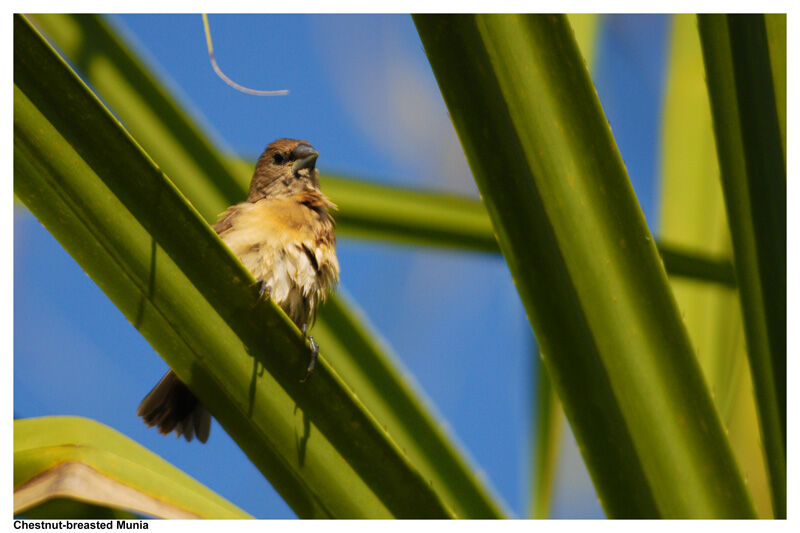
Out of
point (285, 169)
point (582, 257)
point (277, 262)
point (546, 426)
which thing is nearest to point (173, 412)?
point (277, 262)

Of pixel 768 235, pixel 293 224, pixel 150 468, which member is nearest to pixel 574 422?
pixel 768 235

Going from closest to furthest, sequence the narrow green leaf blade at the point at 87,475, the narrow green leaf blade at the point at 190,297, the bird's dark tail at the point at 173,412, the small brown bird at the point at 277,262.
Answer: the narrow green leaf blade at the point at 190,297
the narrow green leaf blade at the point at 87,475
the small brown bird at the point at 277,262
the bird's dark tail at the point at 173,412

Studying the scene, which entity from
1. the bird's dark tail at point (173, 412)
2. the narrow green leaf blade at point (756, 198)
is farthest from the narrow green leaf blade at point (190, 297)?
the bird's dark tail at point (173, 412)

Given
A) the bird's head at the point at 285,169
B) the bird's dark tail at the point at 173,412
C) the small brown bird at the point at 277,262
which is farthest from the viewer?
the bird's head at the point at 285,169

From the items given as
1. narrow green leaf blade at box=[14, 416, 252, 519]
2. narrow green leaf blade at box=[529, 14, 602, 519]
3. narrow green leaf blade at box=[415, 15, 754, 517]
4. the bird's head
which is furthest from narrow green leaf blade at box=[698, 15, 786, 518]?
the bird's head

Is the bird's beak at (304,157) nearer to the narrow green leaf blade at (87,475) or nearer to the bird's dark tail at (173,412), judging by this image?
the bird's dark tail at (173,412)

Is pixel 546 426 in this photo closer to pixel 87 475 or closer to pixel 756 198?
pixel 756 198

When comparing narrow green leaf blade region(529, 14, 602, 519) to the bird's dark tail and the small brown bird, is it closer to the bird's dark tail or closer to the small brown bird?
the small brown bird
